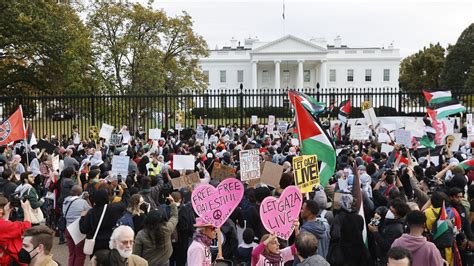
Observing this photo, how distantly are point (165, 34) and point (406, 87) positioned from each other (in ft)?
175

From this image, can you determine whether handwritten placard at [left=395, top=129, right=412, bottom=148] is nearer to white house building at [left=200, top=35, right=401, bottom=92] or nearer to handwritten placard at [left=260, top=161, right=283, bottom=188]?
handwritten placard at [left=260, top=161, right=283, bottom=188]

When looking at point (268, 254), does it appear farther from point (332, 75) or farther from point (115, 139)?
point (332, 75)

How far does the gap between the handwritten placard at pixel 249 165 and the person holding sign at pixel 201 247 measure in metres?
2.93

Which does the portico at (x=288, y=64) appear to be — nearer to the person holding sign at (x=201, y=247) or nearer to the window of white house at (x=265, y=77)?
the window of white house at (x=265, y=77)

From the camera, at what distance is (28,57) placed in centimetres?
2880

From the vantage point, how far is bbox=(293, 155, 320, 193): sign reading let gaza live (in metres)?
6.73

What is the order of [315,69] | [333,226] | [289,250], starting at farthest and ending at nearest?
[315,69] < [333,226] < [289,250]

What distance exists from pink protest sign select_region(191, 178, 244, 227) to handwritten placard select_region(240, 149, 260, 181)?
2.27 meters

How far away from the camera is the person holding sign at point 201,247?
4.91 metres

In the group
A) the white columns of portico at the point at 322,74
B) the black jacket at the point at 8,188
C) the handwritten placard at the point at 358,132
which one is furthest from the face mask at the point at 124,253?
the white columns of portico at the point at 322,74

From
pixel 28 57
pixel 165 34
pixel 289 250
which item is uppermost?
pixel 165 34

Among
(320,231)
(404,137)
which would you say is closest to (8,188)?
(320,231)

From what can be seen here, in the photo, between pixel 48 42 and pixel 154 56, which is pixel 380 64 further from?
pixel 48 42

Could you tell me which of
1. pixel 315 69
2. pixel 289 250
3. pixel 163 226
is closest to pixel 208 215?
pixel 163 226
